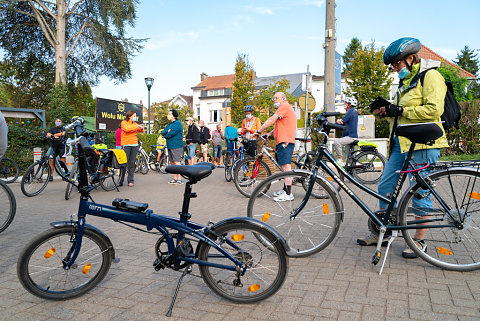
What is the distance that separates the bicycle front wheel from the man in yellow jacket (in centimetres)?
5

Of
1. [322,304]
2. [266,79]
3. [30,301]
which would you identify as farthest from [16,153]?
[266,79]

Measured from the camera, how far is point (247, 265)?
2.65 meters

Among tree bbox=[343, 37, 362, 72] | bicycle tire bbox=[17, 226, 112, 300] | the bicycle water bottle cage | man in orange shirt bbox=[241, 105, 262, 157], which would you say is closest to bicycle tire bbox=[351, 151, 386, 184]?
man in orange shirt bbox=[241, 105, 262, 157]

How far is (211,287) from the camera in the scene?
273 centimetres

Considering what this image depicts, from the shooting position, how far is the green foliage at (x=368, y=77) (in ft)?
120

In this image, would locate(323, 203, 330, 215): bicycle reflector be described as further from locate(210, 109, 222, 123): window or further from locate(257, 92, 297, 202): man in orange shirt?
locate(210, 109, 222, 123): window

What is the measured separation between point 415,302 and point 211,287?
155 cm

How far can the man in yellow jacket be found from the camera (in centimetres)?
321

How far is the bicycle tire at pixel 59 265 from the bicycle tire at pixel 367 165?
6.81 m

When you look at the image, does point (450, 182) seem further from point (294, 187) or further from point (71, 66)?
point (71, 66)

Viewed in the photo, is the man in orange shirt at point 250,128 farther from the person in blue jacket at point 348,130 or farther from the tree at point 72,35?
the tree at point 72,35

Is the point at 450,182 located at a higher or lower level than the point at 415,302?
higher

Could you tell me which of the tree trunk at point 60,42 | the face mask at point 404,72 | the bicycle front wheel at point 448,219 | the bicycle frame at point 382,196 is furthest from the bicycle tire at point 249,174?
the tree trunk at point 60,42

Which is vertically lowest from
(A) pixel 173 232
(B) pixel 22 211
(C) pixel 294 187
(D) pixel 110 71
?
(B) pixel 22 211
